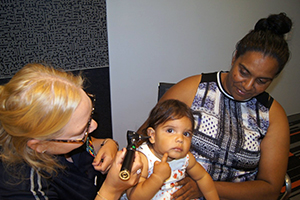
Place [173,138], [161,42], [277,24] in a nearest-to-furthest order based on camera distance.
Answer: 1. [173,138]
2. [277,24]
3. [161,42]

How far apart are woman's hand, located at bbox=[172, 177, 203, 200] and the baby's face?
0.61 ft

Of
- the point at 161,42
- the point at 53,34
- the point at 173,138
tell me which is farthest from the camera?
the point at 161,42

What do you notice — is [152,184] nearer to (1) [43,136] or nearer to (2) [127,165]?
(2) [127,165]

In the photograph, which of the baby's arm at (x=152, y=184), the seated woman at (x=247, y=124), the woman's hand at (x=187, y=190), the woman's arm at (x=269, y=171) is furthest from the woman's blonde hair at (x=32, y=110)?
the woman's arm at (x=269, y=171)

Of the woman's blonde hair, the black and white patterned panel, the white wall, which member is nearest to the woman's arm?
the woman's blonde hair

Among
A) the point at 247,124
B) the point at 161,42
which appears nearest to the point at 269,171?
the point at 247,124

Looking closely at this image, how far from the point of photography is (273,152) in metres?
1.22

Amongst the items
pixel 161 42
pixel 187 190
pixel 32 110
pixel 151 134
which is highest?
pixel 161 42

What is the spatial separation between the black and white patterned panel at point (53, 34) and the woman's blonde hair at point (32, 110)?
28.7 inches

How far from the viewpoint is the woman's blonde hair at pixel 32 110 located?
683 mm

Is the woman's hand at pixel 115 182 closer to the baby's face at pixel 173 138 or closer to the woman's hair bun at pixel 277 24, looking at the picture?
the baby's face at pixel 173 138

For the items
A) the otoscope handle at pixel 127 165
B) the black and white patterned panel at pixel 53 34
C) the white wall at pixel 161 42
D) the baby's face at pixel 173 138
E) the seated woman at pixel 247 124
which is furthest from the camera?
the white wall at pixel 161 42

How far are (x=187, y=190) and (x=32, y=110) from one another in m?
0.84

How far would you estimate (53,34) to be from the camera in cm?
147
